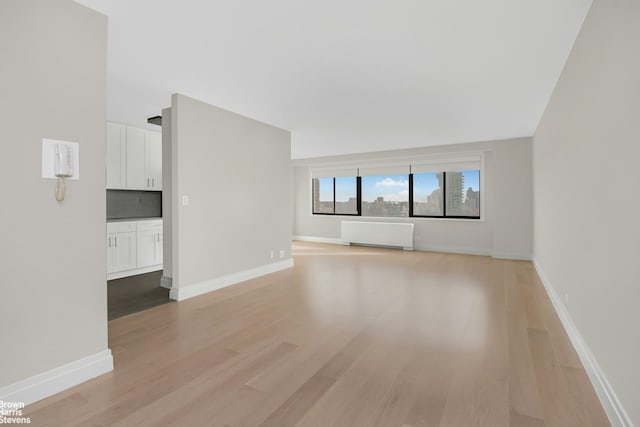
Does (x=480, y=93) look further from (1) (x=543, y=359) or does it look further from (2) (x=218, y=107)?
(2) (x=218, y=107)

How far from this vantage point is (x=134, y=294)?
13.8ft

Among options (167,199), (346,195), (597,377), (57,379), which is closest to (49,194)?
(57,379)

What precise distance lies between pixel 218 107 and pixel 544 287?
529 cm

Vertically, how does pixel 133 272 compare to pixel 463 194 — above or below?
below

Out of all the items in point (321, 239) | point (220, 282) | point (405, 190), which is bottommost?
point (220, 282)

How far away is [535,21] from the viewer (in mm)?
2426

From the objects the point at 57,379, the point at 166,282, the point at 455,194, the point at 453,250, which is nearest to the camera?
the point at 57,379

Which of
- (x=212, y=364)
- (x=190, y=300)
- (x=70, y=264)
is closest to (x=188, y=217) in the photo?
(x=190, y=300)

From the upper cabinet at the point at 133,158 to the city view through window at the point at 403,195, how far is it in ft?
16.8

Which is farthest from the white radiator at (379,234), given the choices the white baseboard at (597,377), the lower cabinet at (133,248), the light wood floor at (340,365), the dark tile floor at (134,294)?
the dark tile floor at (134,294)

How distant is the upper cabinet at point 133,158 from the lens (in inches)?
204

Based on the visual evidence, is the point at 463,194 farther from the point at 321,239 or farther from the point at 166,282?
the point at 166,282

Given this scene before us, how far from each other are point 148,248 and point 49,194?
3.66m

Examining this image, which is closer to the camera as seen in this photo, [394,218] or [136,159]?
[136,159]
